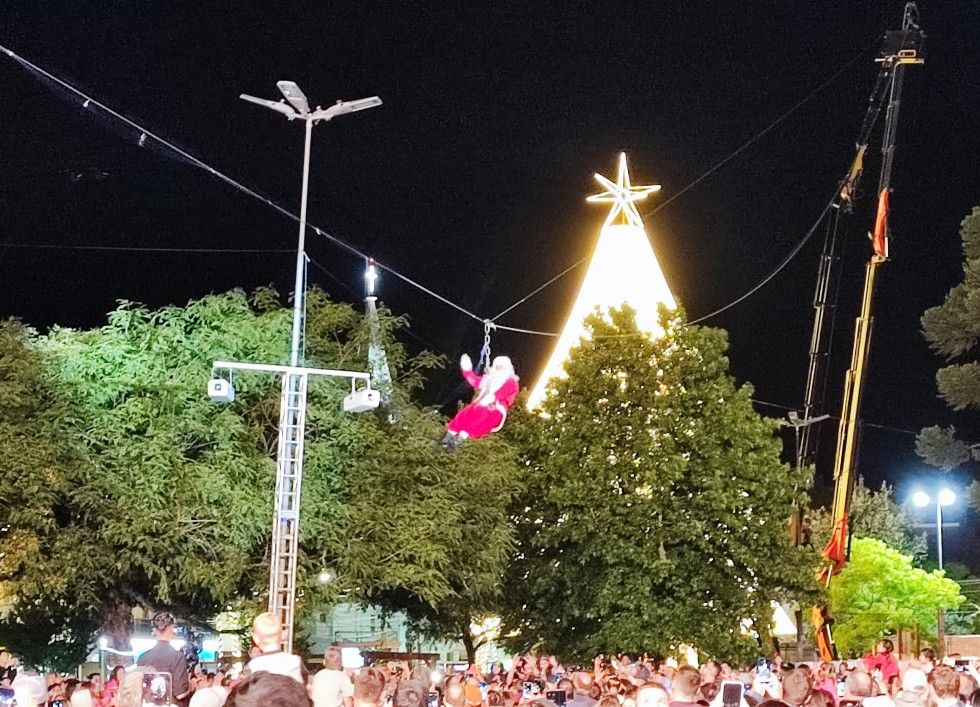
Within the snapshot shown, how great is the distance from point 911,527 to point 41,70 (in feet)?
241

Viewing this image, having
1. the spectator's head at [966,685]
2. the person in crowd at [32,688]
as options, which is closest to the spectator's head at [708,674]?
the spectator's head at [966,685]

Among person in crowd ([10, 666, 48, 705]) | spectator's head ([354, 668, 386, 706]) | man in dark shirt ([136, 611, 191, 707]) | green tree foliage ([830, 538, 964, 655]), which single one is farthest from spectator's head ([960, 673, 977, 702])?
green tree foliage ([830, 538, 964, 655])

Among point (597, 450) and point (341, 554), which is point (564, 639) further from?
point (341, 554)

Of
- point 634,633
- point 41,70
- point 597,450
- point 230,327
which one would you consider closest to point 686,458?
point 597,450

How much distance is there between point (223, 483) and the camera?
3036 cm

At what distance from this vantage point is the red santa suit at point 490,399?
2366 cm

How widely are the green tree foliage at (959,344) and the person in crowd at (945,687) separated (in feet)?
80.6

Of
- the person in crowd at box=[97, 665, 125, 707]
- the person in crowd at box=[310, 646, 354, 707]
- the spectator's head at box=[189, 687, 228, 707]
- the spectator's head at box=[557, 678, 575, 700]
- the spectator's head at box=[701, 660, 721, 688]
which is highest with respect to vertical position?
the spectator's head at box=[189, 687, 228, 707]

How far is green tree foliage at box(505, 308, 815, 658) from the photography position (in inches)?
1371

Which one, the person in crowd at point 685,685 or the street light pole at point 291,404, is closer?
the person in crowd at point 685,685

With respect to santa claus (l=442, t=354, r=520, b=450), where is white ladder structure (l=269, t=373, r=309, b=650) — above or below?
below

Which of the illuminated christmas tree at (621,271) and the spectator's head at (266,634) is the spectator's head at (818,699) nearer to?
the spectator's head at (266,634)

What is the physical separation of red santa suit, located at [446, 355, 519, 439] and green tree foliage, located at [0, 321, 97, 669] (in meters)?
9.90

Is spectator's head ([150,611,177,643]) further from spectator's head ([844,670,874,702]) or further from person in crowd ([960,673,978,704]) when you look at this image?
spectator's head ([844,670,874,702])
